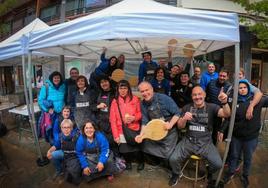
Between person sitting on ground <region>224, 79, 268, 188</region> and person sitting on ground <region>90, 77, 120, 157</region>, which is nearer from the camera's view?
person sitting on ground <region>224, 79, 268, 188</region>

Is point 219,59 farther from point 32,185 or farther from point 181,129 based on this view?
point 32,185

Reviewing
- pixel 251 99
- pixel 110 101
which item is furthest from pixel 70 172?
pixel 251 99

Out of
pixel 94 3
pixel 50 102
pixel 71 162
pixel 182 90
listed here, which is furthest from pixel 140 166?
pixel 94 3

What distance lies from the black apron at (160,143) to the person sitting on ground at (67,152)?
3.43 ft

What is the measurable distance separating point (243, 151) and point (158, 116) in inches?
49.5

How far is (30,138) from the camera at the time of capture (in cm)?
549

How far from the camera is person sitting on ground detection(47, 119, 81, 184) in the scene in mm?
3292

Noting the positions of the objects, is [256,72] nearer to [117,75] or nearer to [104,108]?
[117,75]

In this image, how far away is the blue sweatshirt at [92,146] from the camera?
3223 millimetres

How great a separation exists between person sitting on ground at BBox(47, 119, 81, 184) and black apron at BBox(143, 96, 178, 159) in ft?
3.43

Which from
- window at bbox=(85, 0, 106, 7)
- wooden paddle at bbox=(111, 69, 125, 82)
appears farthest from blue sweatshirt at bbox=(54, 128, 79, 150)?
window at bbox=(85, 0, 106, 7)

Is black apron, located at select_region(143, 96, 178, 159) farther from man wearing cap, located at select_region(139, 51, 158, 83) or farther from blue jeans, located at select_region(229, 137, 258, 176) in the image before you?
man wearing cap, located at select_region(139, 51, 158, 83)

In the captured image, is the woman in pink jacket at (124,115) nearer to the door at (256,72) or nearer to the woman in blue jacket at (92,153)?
the woman in blue jacket at (92,153)

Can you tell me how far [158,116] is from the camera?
11.2 ft
